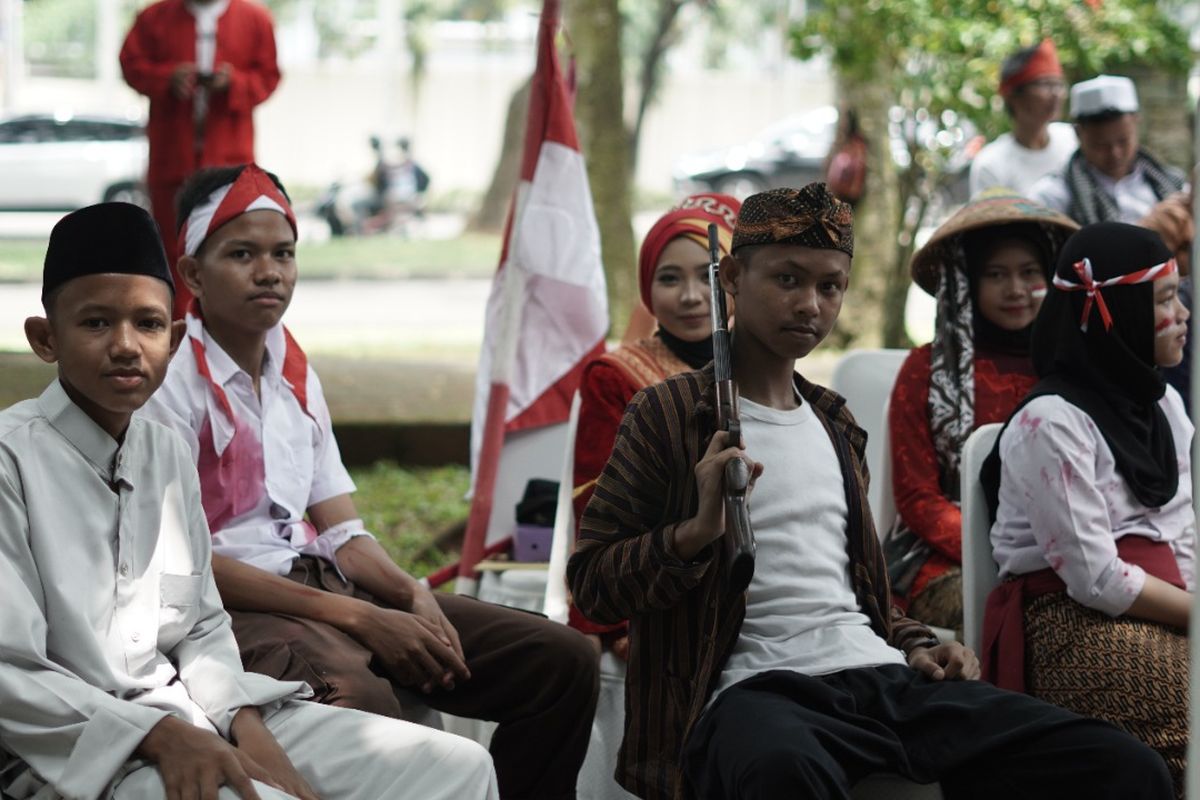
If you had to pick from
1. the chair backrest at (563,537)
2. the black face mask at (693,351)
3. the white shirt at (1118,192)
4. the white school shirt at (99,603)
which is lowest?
the chair backrest at (563,537)

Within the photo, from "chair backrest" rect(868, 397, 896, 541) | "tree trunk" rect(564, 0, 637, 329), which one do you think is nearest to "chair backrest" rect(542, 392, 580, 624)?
"chair backrest" rect(868, 397, 896, 541)

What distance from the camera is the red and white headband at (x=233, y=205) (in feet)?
12.7

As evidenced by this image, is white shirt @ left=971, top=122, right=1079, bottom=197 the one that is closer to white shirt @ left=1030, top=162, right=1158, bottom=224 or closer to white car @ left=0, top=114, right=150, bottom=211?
white shirt @ left=1030, top=162, right=1158, bottom=224

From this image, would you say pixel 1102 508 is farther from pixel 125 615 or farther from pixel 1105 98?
pixel 1105 98

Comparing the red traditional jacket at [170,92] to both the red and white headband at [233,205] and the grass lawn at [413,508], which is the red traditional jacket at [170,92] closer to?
the grass lawn at [413,508]

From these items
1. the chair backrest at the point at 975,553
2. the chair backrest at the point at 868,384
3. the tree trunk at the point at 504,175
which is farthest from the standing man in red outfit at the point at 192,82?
the tree trunk at the point at 504,175

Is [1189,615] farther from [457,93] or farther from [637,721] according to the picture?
[457,93]

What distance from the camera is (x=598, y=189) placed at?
1088cm

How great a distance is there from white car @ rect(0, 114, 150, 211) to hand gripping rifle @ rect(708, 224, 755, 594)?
1922cm

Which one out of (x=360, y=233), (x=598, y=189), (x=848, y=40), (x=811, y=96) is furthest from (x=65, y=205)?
(x=811, y=96)

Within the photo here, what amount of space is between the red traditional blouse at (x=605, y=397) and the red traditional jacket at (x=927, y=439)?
66 centimetres

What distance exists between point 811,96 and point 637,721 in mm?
34212

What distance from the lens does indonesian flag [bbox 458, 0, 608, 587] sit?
220 inches

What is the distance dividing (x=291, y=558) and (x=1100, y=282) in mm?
2007
